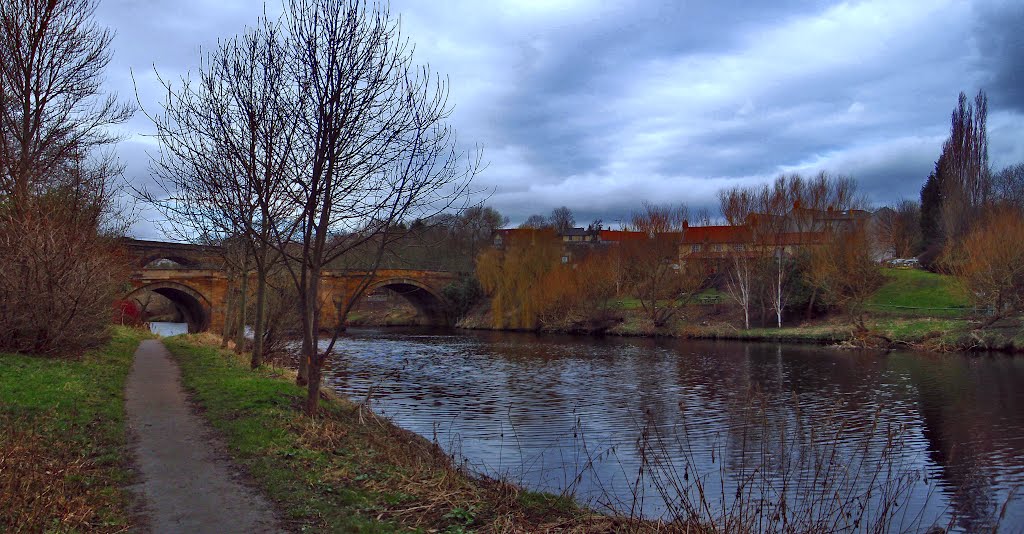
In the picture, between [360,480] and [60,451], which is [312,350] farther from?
[60,451]

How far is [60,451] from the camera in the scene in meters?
7.95

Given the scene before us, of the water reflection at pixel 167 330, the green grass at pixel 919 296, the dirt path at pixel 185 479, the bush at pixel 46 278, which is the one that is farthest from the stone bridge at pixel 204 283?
the dirt path at pixel 185 479

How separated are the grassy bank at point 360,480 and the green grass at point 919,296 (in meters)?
37.9

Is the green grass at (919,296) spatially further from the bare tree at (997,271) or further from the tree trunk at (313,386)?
the tree trunk at (313,386)

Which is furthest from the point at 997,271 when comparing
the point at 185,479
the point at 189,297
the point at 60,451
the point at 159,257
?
the point at 159,257

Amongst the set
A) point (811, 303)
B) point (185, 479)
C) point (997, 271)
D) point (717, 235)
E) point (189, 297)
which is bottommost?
point (185, 479)

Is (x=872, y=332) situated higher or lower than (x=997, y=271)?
lower

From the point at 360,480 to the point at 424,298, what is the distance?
202 ft

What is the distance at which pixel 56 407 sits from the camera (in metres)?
10.0

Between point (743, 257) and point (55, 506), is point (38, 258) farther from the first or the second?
point (743, 257)

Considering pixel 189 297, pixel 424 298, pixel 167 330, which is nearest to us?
pixel 189 297

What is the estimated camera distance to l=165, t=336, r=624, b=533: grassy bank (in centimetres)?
678

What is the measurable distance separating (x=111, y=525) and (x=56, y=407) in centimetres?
519

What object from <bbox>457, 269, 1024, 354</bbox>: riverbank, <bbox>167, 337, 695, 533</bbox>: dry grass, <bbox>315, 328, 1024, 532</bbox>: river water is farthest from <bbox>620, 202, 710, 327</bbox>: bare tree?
<bbox>167, 337, 695, 533</bbox>: dry grass
